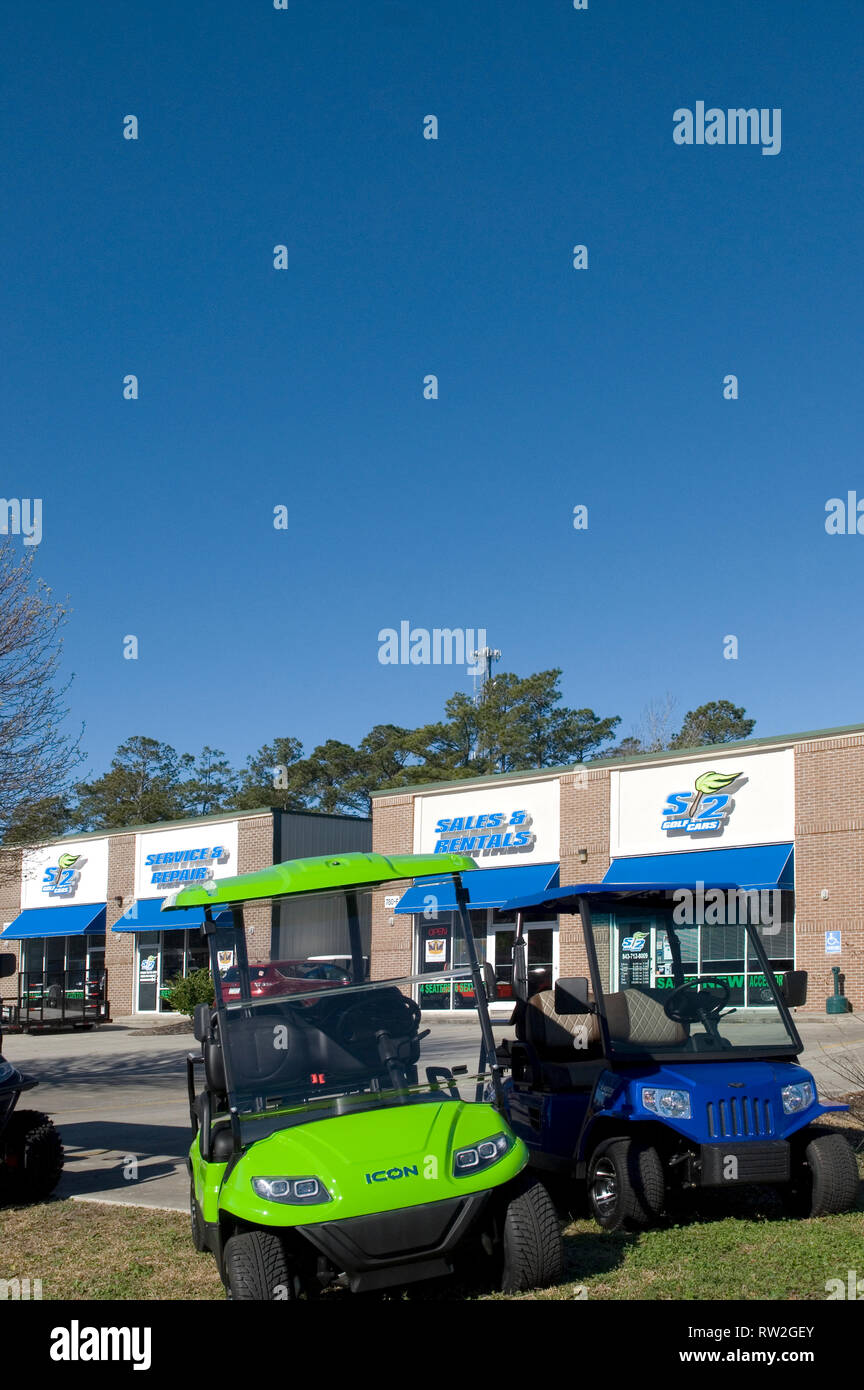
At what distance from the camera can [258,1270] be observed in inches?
203

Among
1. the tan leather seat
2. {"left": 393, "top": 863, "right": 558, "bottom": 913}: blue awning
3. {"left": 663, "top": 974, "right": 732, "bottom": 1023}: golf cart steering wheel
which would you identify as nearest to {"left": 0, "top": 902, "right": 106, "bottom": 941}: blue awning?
{"left": 393, "top": 863, "right": 558, "bottom": 913}: blue awning

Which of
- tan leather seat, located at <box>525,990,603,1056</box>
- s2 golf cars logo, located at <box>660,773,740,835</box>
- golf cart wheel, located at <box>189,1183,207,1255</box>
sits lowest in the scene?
golf cart wheel, located at <box>189,1183,207,1255</box>

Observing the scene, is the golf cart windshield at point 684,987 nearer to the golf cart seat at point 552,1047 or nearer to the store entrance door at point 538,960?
the golf cart seat at point 552,1047

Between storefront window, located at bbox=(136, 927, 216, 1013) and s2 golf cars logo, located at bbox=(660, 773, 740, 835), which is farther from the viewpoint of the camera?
storefront window, located at bbox=(136, 927, 216, 1013)

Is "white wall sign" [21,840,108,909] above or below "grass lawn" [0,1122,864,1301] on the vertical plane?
above

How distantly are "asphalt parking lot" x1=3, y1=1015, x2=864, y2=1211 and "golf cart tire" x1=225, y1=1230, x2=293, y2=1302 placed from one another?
1.25m

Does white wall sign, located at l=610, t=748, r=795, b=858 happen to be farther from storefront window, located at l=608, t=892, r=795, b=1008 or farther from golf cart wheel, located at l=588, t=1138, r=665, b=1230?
golf cart wheel, located at l=588, t=1138, r=665, b=1230

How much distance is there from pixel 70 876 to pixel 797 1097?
38326 millimetres

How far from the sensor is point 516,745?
190 feet

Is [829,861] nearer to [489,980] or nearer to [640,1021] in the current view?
[640,1021]

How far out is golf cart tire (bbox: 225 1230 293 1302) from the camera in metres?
5.15

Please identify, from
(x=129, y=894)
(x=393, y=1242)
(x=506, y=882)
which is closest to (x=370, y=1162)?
(x=393, y=1242)

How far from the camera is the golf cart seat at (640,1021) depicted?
7484 millimetres
